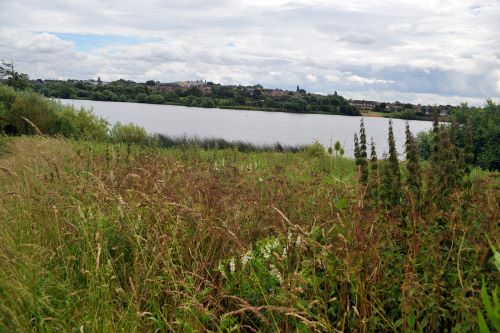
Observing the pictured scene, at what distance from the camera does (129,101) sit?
48219 millimetres

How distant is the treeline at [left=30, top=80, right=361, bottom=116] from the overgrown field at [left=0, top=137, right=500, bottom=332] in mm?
35456

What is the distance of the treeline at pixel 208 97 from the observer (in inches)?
1572

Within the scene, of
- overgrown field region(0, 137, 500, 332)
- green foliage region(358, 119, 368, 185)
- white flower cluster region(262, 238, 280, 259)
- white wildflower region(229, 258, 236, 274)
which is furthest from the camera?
green foliage region(358, 119, 368, 185)

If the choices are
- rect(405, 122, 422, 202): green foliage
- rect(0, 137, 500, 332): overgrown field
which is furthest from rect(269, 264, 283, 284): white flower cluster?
rect(405, 122, 422, 202): green foliage

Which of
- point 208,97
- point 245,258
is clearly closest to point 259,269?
point 245,258

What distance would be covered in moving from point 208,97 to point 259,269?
5013cm

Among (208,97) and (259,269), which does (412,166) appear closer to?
(259,269)

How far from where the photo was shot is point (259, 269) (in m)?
3.39

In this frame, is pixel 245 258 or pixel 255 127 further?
pixel 255 127

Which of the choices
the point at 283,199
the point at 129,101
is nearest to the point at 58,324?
the point at 283,199

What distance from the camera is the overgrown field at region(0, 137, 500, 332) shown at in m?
2.70

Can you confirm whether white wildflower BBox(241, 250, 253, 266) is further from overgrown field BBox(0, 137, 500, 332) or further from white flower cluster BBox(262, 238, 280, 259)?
white flower cluster BBox(262, 238, 280, 259)

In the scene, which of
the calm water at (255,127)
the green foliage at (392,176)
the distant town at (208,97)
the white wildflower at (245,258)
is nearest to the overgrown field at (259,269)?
the white wildflower at (245,258)

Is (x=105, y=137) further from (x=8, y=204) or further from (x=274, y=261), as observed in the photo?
(x=274, y=261)
